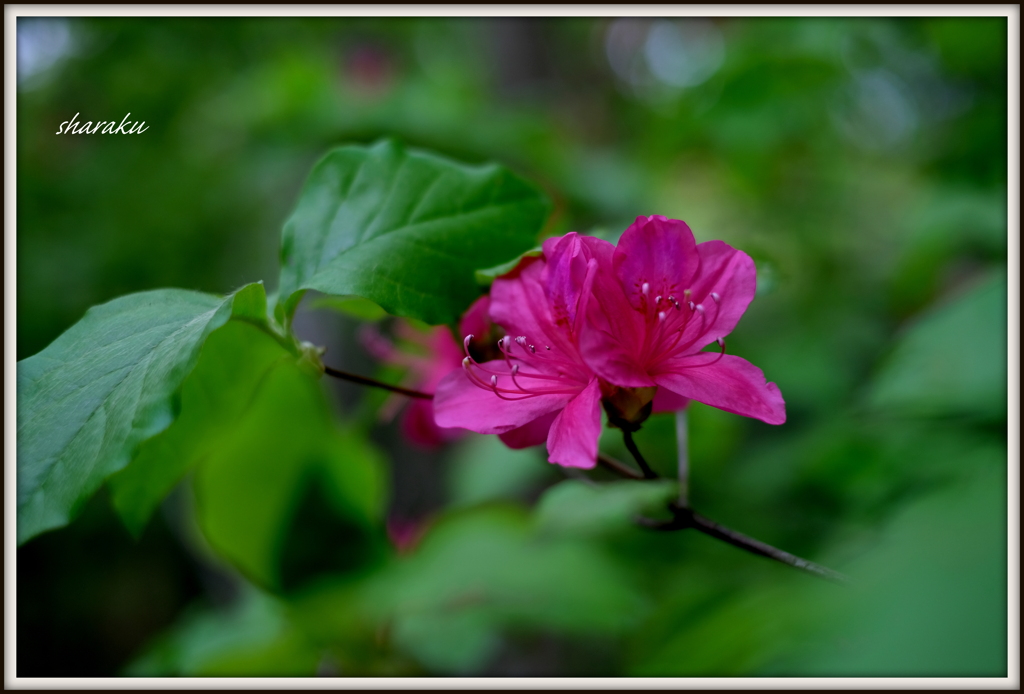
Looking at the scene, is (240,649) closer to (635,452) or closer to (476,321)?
(476,321)

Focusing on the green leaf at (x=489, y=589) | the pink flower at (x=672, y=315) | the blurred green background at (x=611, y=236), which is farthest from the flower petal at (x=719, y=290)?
the green leaf at (x=489, y=589)

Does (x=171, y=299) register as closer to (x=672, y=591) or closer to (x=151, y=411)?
(x=151, y=411)

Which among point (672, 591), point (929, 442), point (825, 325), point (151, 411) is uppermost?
point (151, 411)

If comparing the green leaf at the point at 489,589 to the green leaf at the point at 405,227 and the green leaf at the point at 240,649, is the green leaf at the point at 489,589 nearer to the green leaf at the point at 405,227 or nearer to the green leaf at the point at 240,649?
the green leaf at the point at 240,649

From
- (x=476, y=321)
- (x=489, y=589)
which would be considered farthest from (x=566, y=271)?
(x=489, y=589)

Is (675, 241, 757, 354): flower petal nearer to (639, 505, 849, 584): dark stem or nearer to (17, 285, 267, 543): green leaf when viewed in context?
(639, 505, 849, 584): dark stem

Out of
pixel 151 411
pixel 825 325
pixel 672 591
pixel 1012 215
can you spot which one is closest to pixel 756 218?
pixel 825 325

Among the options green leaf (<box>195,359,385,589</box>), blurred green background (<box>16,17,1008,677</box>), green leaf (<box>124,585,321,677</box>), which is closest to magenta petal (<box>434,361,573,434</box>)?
blurred green background (<box>16,17,1008,677</box>)

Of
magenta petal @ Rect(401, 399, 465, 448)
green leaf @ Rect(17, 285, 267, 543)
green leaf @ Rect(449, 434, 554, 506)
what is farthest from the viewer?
green leaf @ Rect(449, 434, 554, 506)
